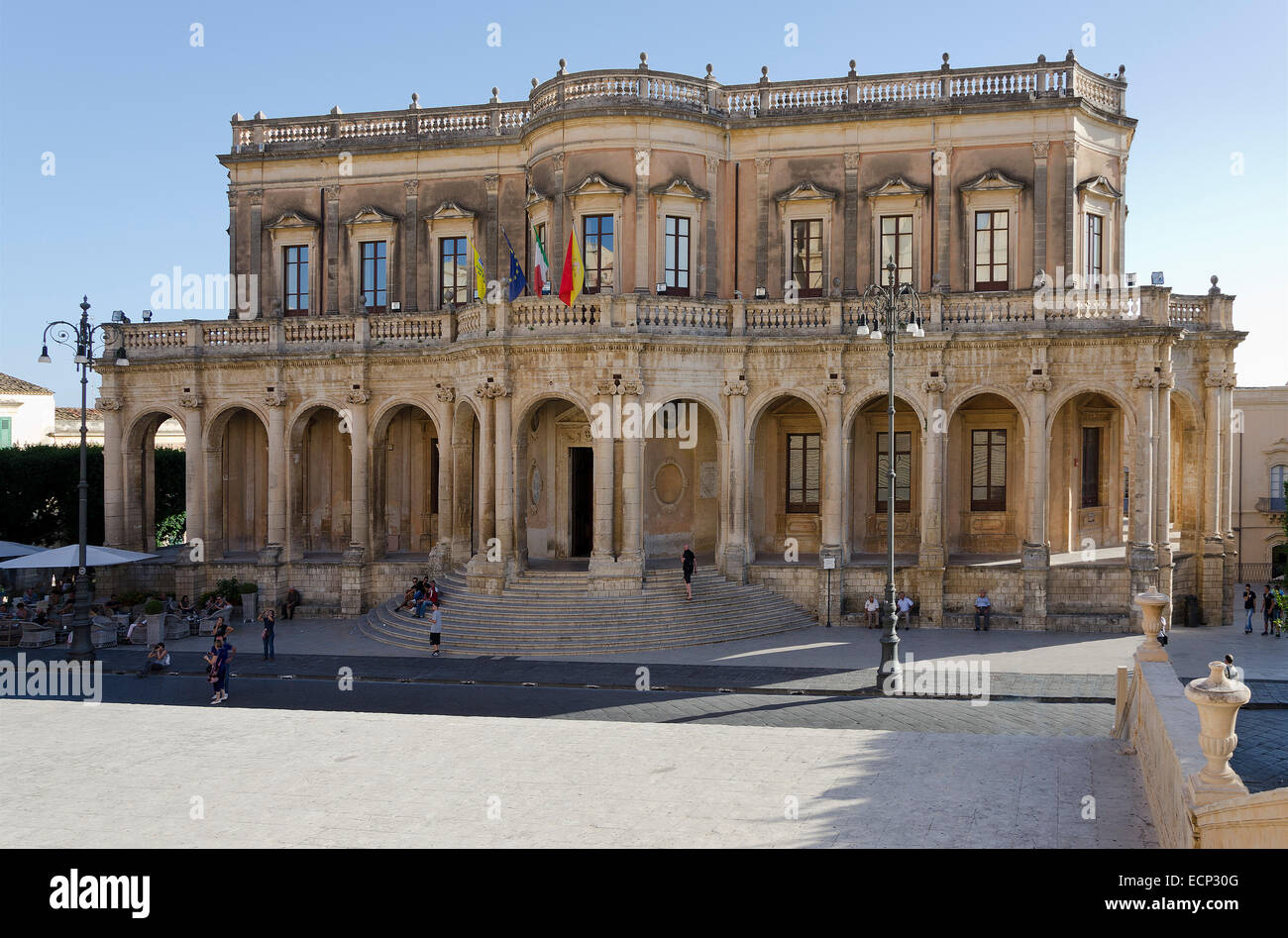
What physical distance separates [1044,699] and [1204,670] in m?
5.35

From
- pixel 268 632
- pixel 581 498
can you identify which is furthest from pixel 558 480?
pixel 268 632

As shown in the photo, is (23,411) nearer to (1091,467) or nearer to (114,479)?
(114,479)

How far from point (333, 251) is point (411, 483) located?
8.75 metres

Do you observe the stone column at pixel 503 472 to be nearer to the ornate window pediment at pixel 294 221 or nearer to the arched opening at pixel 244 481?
the arched opening at pixel 244 481

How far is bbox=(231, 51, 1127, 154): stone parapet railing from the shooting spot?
31.2 m

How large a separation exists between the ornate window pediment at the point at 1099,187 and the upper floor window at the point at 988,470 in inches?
311

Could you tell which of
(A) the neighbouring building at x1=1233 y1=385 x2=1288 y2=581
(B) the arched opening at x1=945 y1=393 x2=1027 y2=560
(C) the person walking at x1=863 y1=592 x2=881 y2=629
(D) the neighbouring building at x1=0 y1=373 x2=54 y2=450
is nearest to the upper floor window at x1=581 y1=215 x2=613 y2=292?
(B) the arched opening at x1=945 y1=393 x2=1027 y2=560

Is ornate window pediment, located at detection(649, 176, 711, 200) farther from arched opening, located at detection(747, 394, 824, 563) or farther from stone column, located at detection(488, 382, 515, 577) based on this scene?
stone column, located at detection(488, 382, 515, 577)

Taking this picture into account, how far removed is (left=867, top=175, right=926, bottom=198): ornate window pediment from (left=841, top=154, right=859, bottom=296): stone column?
25.5 inches

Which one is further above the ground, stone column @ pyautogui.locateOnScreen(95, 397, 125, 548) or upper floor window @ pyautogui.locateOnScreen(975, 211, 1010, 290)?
upper floor window @ pyautogui.locateOnScreen(975, 211, 1010, 290)

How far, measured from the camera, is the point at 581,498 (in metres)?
32.8

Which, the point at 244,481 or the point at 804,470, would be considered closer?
the point at 804,470
